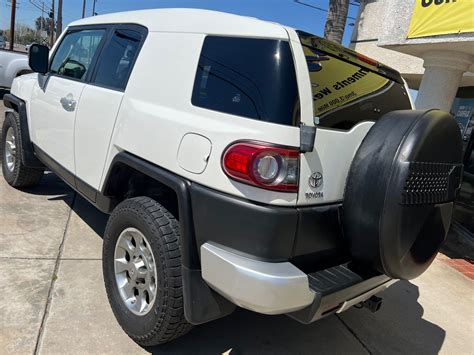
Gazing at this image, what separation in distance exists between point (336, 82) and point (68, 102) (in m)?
2.19

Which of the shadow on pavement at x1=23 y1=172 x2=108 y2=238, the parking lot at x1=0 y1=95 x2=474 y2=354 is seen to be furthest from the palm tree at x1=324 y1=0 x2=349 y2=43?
the shadow on pavement at x1=23 y1=172 x2=108 y2=238

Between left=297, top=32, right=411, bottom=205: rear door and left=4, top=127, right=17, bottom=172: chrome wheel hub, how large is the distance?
12.2 ft

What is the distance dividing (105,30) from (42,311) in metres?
2.15

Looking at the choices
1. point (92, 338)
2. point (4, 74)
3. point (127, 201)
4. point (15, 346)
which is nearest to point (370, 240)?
point (127, 201)

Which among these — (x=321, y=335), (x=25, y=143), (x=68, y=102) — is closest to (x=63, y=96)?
(x=68, y=102)

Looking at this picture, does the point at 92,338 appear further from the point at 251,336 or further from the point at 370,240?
the point at 370,240

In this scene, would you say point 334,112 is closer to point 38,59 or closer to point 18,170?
point 38,59

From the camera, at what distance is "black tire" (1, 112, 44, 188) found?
4387 millimetres

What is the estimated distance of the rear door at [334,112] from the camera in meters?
2.05

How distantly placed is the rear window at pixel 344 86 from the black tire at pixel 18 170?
337 cm

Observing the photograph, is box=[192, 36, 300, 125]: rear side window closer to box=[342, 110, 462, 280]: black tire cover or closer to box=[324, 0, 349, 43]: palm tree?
box=[342, 110, 462, 280]: black tire cover

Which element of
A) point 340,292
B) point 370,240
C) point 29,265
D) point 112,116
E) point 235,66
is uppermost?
point 235,66

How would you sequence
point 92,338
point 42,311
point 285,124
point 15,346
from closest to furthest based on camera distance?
point 285,124 < point 15,346 < point 92,338 < point 42,311

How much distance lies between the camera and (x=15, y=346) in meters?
2.37
